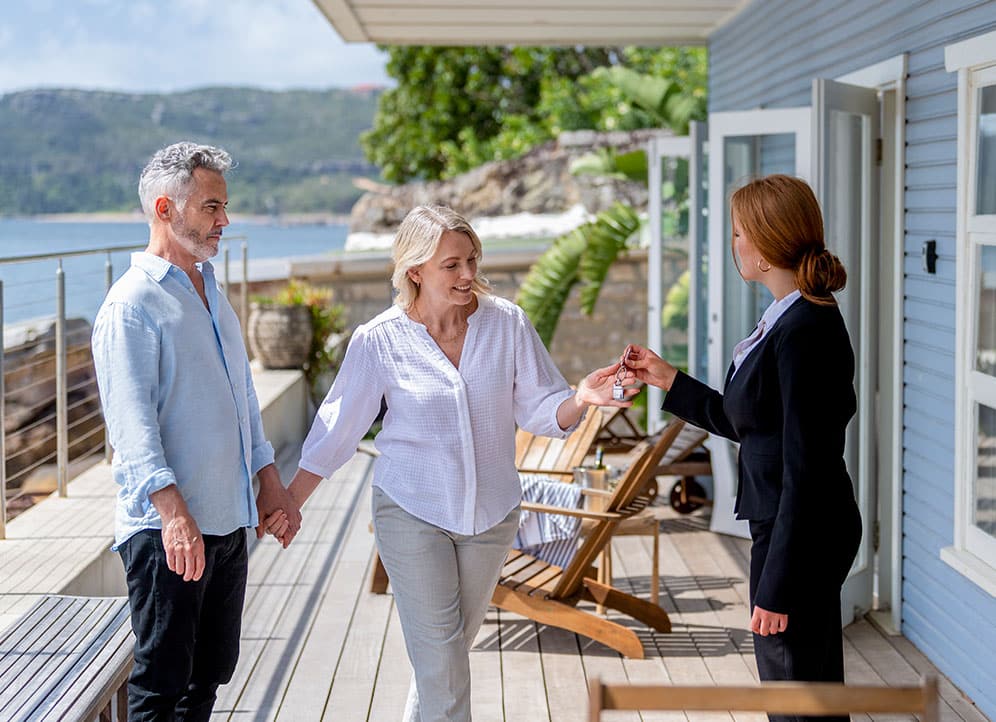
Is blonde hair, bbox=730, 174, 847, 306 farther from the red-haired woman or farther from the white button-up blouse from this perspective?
the white button-up blouse

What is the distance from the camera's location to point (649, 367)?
2930 mm

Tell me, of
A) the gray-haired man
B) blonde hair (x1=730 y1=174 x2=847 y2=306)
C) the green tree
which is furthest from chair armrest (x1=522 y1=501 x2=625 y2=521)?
the green tree

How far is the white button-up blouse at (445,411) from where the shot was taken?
2.91 meters

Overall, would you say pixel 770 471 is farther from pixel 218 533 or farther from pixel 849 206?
pixel 849 206

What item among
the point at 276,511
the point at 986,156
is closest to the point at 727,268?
the point at 986,156

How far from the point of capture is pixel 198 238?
2.74 m

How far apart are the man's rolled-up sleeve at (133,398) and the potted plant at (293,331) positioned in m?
7.24

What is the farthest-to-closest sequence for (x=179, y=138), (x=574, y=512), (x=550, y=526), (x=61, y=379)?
(x=179, y=138) < (x=61, y=379) < (x=550, y=526) < (x=574, y=512)

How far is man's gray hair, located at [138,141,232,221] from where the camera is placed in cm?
272

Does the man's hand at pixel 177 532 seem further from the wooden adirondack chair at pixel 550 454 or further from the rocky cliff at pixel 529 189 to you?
the rocky cliff at pixel 529 189

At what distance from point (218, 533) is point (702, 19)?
21.0 feet

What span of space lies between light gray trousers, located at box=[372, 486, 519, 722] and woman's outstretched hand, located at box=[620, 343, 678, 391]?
0.50 metres

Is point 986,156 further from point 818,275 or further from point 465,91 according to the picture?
point 465,91

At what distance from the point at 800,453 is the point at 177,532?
4.21 ft
